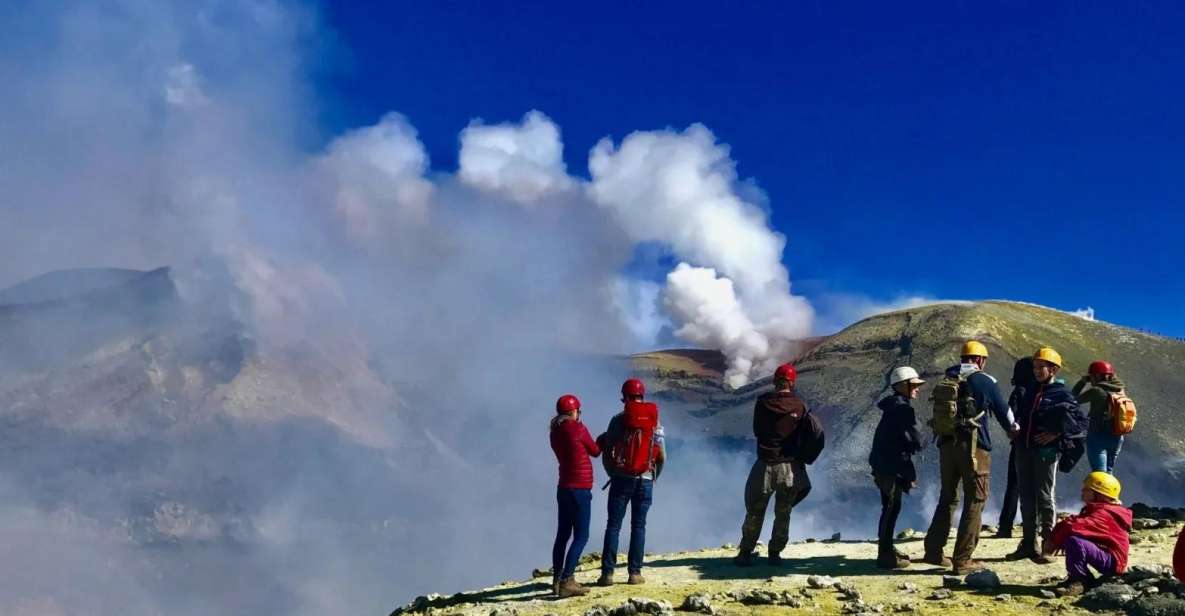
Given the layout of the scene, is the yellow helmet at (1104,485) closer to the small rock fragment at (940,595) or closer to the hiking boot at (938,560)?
the small rock fragment at (940,595)

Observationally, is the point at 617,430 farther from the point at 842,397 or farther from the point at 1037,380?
the point at 842,397

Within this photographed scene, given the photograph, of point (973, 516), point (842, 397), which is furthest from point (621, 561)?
point (842, 397)

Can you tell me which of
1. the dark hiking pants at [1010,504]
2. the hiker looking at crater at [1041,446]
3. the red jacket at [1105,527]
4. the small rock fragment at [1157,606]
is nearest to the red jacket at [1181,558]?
the small rock fragment at [1157,606]

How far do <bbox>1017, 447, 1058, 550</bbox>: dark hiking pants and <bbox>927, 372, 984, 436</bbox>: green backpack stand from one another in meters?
1.40

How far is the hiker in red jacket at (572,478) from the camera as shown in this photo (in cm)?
1198

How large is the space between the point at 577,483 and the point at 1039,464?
6.62 m

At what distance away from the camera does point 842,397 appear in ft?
600

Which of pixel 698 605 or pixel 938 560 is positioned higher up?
pixel 938 560

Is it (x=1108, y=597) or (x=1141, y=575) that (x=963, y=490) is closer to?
(x=1141, y=575)

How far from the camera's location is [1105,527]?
35.1 feet

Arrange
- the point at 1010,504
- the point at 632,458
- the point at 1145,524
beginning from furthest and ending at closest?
the point at 1145,524 < the point at 1010,504 < the point at 632,458

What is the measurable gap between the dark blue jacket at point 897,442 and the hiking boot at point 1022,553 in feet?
5.84

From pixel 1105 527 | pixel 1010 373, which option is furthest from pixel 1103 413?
pixel 1010 373

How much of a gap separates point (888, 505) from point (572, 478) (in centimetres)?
460
